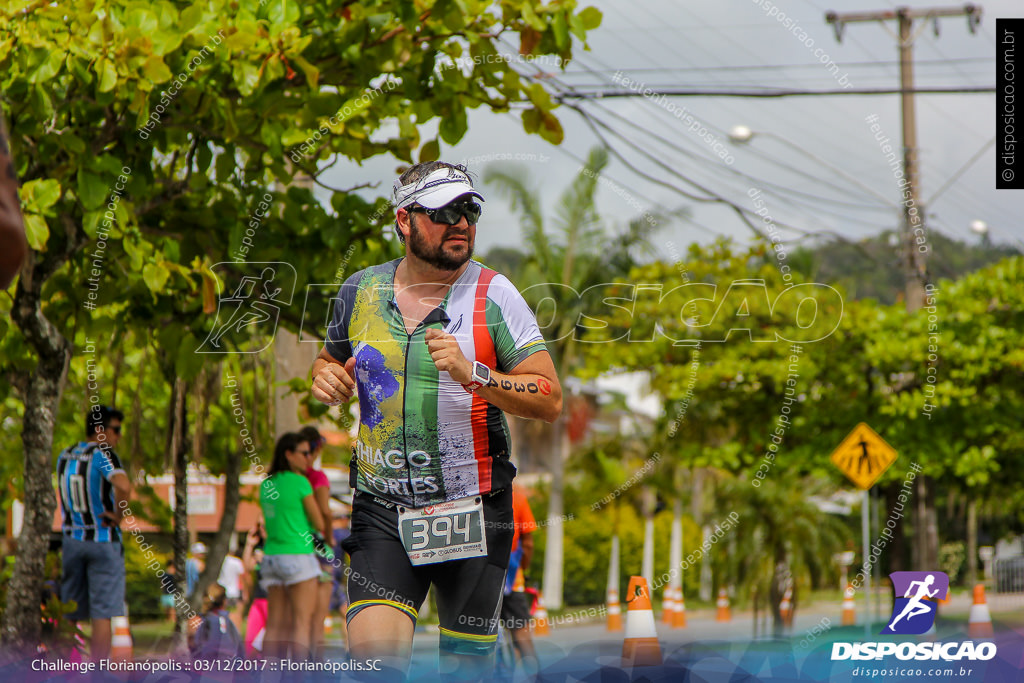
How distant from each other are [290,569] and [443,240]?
4463mm

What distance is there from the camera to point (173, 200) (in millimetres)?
5418

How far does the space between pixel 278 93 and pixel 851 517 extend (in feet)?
107

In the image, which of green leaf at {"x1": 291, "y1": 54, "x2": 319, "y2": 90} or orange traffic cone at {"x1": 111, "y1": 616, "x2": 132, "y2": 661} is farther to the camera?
orange traffic cone at {"x1": 111, "y1": 616, "x2": 132, "y2": 661}

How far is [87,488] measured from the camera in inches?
241

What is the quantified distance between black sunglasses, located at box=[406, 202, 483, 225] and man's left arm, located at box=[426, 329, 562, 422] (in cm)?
32

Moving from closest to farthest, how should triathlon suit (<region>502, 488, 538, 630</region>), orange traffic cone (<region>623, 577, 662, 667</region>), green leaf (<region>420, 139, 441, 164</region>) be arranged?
orange traffic cone (<region>623, 577, 662, 667</region>), green leaf (<region>420, 139, 441, 164</region>), triathlon suit (<region>502, 488, 538, 630</region>)

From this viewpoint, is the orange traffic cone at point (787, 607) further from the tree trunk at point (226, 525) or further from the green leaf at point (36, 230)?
the green leaf at point (36, 230)

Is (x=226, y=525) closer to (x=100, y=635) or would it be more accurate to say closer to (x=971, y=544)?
(x=100, y=635)

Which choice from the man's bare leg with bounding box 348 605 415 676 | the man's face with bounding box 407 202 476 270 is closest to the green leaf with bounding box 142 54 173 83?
the man's face with bounding box 407 202 476 270

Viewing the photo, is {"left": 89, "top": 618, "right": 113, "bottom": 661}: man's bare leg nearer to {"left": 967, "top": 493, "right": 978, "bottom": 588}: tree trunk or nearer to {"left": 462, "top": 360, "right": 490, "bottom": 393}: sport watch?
{"left": 462, "top": 360, "right": 490, "bottom": 393}: sport watch

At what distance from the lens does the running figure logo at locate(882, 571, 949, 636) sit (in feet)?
9.89

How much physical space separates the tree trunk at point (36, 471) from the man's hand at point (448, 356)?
3.09 meters

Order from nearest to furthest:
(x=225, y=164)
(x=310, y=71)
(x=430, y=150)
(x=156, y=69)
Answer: (x=156, y=69) → (x=310, y=71) → (x=430, y=150) → (x=225, y=164)

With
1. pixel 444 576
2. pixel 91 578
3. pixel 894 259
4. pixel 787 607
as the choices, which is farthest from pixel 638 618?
pixel 787 607
